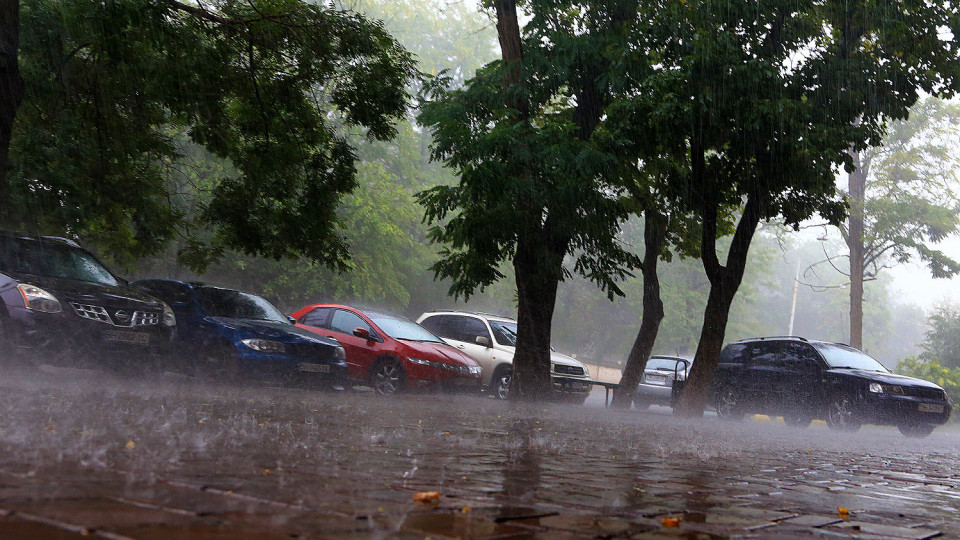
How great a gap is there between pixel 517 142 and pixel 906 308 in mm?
111673

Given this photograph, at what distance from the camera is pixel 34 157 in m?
14.6

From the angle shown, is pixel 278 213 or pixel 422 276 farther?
pixel 422 276

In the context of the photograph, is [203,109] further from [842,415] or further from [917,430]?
[917,430]

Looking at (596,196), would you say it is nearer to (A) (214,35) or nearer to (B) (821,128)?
(B) (821,128)

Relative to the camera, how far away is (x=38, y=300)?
9.91 m

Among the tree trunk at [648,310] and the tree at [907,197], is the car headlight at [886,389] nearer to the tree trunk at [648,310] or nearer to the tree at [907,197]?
the tree trunk at [648,310]

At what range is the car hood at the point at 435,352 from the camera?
15.6 metres

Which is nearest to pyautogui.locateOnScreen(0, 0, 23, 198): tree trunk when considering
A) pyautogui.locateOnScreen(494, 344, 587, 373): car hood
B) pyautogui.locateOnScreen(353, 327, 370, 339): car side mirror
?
pyautogui.locateOnScreen(353, 327, 370, 339): car side mirror

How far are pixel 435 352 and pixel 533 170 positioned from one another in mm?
4271

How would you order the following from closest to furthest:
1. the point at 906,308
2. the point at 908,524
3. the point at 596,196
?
1. the point at 908,524
2. the point at 596,196
3. the point at 906,308

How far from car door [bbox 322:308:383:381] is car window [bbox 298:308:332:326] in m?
0.30

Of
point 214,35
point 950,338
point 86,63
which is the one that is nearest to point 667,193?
point 214,35

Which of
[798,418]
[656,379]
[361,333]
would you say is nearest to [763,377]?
[798,418]

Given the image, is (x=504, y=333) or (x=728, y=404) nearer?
(x=728, y=404)
